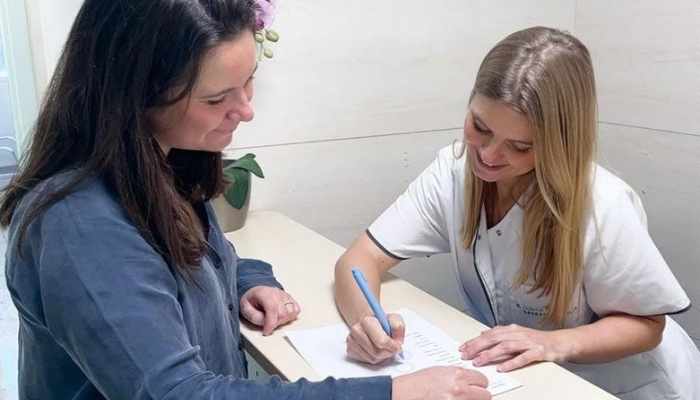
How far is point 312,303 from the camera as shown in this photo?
1.31 m

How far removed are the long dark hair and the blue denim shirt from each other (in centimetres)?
3

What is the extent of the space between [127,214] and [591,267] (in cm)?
82

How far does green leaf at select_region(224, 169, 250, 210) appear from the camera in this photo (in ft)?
5.51

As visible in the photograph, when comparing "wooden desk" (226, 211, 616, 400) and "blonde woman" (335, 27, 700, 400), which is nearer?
"wooden desk" (226, 211, 616, 400)

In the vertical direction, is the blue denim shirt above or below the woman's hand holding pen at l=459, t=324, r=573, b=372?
above

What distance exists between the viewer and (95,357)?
0.72 m

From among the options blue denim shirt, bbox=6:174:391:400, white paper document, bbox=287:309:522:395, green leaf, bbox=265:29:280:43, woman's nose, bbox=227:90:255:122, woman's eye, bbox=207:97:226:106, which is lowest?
white paper document, bbox=287:309:522:395

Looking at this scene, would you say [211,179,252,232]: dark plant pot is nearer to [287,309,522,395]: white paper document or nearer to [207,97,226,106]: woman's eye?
[287,309,522,395]: white paper document

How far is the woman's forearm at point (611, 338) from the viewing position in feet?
3.83

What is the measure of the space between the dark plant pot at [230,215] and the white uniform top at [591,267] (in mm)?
422

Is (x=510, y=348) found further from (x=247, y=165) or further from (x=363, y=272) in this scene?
(x=247, y=165)

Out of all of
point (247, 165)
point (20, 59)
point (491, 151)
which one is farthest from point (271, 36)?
point (491, 151)

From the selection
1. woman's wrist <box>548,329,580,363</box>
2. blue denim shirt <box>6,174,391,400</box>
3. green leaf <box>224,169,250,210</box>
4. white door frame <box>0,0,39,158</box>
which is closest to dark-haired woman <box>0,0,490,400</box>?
blue denim shirt <box>6,174,391,400</box>

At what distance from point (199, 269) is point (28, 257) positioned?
211mm
